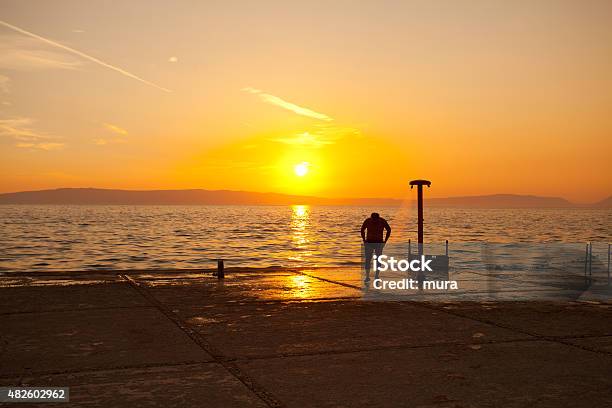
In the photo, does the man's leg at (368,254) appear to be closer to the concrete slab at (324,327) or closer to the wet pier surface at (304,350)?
the wet pier surface at (304,350)

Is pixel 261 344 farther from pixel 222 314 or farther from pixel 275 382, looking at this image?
pixel 222 314

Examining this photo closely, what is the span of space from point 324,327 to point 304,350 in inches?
56.2

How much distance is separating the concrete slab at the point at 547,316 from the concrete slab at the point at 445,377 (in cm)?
120

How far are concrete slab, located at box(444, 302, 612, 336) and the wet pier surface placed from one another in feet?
0.10

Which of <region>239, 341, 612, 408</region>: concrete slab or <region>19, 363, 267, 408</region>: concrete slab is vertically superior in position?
<region>19, 363, 267, 408</region>: concrete slab

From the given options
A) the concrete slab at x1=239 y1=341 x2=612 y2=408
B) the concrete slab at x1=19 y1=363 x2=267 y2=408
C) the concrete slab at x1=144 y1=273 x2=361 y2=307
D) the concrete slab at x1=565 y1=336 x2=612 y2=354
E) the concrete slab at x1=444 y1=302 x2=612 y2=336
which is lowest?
the concrete slab at x1=144 y1=273 x2=361 y2=307

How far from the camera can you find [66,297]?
1183cm

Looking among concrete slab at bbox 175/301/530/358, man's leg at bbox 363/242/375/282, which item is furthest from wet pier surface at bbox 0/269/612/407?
man's leg at bbox 363/242/375/282

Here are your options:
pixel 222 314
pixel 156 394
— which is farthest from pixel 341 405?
pixel 222 314

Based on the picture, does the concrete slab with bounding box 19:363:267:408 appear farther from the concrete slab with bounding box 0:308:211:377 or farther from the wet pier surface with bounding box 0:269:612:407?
the concrete slab with bounding box 0:308:211:377

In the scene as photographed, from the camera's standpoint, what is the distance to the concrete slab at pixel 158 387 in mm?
5371

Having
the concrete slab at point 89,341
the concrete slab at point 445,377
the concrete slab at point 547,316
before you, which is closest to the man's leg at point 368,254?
the concrete slab at point 547,316

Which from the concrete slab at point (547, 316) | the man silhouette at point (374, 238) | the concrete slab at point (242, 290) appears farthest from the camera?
the man silhouette at point (374, 238)

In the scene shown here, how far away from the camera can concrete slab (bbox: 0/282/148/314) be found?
10.6 meters
